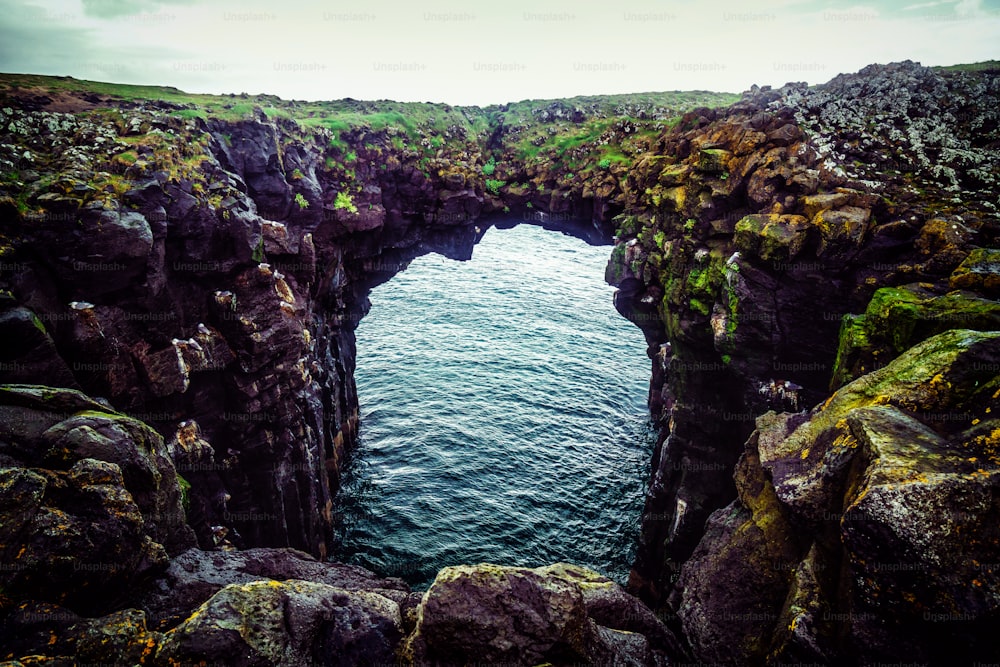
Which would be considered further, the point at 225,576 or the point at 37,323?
the point at 37,323

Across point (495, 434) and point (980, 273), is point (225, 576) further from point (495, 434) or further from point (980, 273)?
point (495, 434)

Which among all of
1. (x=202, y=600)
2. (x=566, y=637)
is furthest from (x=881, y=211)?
(x=202, y=600)

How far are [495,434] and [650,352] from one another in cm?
1589

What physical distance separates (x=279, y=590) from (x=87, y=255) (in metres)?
14.7

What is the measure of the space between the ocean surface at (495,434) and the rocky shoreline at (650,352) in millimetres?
4171

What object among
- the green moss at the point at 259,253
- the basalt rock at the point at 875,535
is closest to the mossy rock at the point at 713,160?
the basalt rock at the point at 875,535

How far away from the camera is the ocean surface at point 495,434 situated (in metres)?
32.0

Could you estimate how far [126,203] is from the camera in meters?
18.6

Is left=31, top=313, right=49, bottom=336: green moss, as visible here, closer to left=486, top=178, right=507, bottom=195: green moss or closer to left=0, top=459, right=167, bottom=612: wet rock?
left=0, top=459, right=167, bottom=612: wet rock

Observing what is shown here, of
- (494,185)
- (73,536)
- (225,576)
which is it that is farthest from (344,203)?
(73,536)

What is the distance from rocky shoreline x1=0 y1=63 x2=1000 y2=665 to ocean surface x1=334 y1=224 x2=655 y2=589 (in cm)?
417

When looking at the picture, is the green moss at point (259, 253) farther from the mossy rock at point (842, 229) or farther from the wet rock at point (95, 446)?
the mossy rock at point (842, 229)

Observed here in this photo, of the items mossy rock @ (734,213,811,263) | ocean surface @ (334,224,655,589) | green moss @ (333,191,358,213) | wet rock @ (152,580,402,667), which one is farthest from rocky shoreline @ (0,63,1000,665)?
ocean surface @ (334,224,655,589)

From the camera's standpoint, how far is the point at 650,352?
40.7 m
